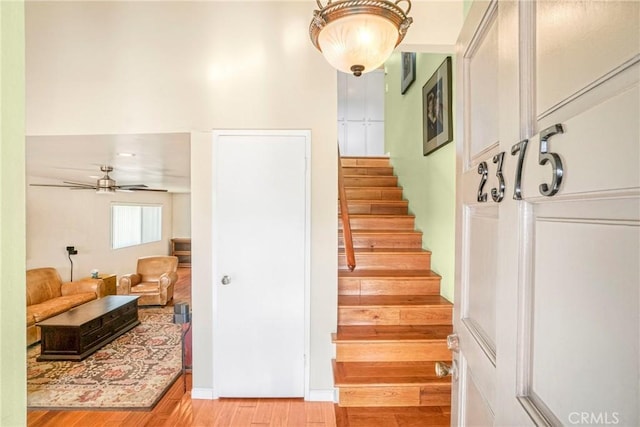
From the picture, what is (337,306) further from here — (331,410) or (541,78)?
(541,78)

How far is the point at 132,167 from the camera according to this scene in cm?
411

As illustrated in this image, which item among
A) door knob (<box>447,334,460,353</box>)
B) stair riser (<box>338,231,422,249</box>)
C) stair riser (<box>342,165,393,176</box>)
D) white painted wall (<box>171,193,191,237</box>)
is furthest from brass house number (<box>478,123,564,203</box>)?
white painted wall (<box>171,193,191,237</box>)

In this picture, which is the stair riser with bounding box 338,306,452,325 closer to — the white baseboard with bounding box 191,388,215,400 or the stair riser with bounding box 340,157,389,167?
the white baseboard with bounding box 191,388,215,400

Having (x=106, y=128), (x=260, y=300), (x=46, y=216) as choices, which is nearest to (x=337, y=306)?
(x=260, y=300)

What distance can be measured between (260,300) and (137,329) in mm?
3353

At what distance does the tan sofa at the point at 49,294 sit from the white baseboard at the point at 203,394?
9.73ft

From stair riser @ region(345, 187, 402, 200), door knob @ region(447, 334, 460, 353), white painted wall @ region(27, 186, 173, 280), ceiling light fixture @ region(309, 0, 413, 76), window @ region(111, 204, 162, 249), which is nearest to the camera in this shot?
door knob @ region(447, 334, 460, 353)

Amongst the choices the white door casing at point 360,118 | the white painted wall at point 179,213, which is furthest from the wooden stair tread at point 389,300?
the white painted wall at point 179,213

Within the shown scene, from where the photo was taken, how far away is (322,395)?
2.45m

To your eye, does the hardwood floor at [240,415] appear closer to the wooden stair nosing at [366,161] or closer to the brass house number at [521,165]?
the brass house number at [521,165]

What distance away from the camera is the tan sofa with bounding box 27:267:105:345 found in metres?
4.07

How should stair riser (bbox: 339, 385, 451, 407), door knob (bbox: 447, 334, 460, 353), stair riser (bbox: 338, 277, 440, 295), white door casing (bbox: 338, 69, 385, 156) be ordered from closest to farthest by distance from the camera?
door knob (bbox: 447, 334, 460, 353) → stair riser (bbox: 339, 385, 451, 407) → stair riser (bbox: 338, 277, 440, 295) → white door casing (bbox: 338, 69, 385, 156)

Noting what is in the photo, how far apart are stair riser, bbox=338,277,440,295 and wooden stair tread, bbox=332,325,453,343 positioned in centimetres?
35

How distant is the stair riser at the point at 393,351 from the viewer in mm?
2248
